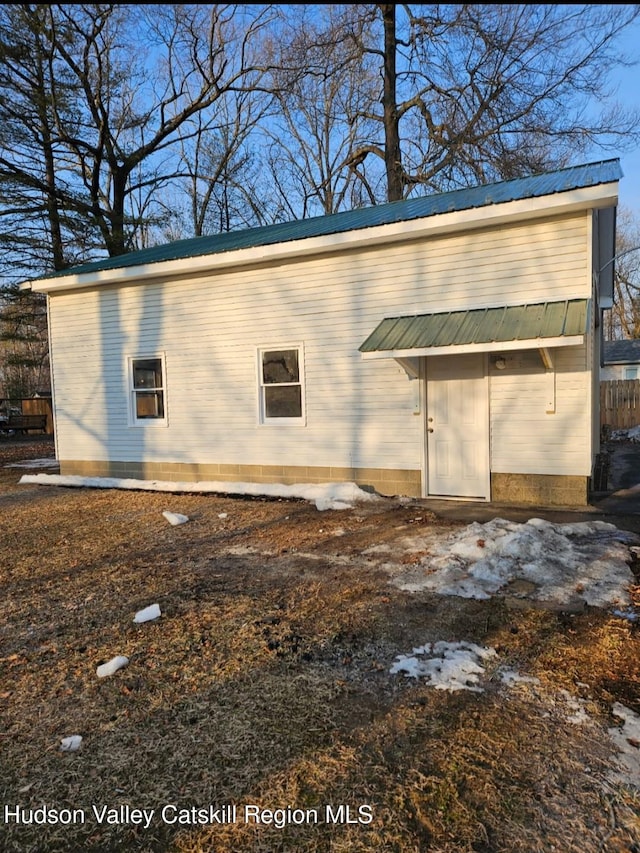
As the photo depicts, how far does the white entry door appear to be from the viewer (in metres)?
7.36

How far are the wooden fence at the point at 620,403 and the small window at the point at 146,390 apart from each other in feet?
49.8

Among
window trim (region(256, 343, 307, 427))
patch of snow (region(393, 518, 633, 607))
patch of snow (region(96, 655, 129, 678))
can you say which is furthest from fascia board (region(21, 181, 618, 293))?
patch of snow (region(96, 655, 129, 678))

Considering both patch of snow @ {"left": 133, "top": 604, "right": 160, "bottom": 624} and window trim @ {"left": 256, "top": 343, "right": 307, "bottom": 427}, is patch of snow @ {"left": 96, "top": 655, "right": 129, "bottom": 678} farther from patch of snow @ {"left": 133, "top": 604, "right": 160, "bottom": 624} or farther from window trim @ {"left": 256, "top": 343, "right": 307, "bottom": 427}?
window trim @ {"left": 256, "top": 343, "right": 307, "bottom": 427}

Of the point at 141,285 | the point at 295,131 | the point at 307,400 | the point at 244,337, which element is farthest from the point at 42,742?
the point at 295,131

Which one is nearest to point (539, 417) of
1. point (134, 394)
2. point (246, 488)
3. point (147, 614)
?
point (246, 488)

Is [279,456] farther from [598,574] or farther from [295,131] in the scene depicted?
[295,131]

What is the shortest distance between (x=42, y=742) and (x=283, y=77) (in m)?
23.9

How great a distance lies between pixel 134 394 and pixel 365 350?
5195mm

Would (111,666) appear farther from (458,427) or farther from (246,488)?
(246,488)

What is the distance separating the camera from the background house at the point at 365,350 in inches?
264

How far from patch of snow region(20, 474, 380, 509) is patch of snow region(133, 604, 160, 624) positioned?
376cm

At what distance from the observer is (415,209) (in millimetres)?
8266

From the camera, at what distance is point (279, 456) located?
29.3 ft

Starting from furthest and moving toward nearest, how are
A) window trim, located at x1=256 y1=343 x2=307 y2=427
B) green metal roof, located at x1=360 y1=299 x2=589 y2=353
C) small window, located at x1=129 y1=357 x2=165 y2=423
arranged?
small window, located at x1=129 y1=357 x2=165 y2=423 → window trim, located at x1=256 y1=343 x2=307 y2=427 → green metal roof, located at x1=360 y1=299 x2=589 y2=353
